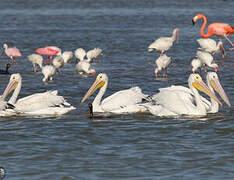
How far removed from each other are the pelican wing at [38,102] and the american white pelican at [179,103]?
142 centimetres

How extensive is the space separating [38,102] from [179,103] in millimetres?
2140

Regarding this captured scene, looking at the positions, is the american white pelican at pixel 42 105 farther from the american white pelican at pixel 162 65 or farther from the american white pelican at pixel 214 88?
the american white pelican at pixel 162 65

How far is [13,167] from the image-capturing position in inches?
262

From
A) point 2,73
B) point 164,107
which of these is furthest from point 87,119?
point 2,73

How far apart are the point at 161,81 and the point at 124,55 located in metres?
4.01

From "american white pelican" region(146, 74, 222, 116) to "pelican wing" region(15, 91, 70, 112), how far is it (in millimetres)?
1422

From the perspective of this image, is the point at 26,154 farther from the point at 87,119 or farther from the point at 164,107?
the point at 164,107

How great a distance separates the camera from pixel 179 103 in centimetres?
941

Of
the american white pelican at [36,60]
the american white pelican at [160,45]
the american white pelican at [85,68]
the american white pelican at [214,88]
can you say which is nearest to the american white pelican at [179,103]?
the american white pelican at [214,88]

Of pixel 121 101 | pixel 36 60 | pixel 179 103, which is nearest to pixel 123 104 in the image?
pixel 121 101

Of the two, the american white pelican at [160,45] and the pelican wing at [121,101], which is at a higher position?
the american white pelican at [160,45]

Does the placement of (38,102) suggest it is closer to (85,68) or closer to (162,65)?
(85,68)

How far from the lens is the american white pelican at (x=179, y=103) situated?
9.41m

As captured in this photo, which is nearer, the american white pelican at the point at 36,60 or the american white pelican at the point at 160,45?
the american white pelican at the point at 36,60
